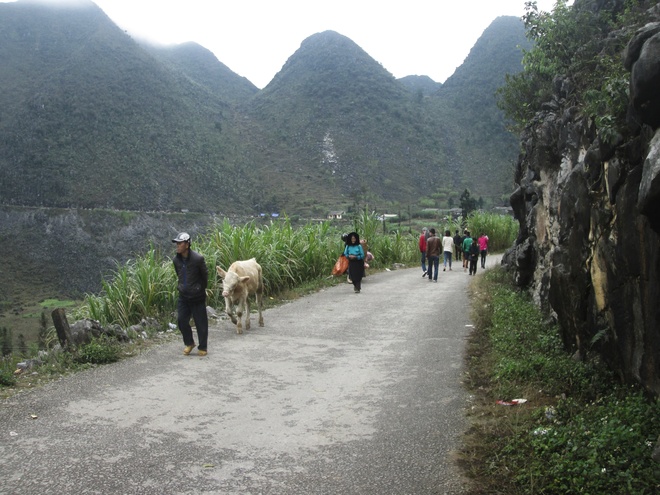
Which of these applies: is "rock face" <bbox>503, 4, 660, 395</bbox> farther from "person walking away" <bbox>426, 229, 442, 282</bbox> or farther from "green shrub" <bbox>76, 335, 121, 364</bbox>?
"person walking away" <bbox>426, 229, 442, 282</bbox>

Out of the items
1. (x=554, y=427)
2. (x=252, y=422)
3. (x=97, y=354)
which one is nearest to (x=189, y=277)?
(x=97, y=354)

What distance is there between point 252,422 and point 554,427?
2.81 metres

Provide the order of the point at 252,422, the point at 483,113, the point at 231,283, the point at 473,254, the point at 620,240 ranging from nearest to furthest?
the point at 620,240 → the point at 252,422 → the point at 231,283 → the point at 473,254 → the point at 483,113

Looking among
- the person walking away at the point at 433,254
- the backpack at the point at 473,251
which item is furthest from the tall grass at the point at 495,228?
the person walking away at the point at 433,254

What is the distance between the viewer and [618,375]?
249 inches

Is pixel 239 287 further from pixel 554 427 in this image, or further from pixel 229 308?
pixel 554 427

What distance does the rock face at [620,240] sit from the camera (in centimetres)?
486

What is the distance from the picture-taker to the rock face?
4855mm

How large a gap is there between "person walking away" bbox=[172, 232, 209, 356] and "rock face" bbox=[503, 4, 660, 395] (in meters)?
4.78

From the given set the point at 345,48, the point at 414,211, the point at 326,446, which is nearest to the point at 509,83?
the point at 326,446

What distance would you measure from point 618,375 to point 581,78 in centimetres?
736

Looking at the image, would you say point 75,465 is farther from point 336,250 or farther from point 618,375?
point 336,250

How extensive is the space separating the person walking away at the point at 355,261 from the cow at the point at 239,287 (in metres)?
4.98

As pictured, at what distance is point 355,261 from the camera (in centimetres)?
1619
